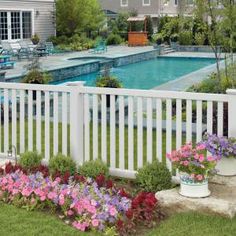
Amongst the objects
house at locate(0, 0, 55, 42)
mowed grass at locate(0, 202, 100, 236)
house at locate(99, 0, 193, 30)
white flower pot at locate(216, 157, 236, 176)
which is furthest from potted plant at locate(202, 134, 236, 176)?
house at locate(99, 0, 193, 30)

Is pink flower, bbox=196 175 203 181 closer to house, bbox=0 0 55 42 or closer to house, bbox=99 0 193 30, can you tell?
house, bbox=0 0 55 42

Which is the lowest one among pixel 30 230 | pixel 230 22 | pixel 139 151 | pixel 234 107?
pixel 30 230

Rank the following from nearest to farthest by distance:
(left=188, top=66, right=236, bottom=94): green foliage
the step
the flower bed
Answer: the flower bed
the step
(left=188, top=66, right=236, bottom=94): green foliage

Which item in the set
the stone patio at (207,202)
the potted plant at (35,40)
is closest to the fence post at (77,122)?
the stone patio at (207,202)

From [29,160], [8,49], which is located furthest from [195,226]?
[8,49]

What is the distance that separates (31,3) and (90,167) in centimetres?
2535

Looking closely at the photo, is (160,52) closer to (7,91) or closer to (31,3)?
(31,3)

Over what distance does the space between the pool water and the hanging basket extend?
11.8 m

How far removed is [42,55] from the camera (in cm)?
2469

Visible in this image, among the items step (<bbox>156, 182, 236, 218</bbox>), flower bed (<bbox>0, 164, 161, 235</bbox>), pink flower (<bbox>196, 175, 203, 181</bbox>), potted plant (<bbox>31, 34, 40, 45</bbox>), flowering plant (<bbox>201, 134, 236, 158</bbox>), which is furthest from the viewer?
potted plant (<bbox>31, 34, 40, 45</bbox>)

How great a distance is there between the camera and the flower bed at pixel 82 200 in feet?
13.8

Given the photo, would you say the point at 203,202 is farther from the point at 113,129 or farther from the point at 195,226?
the point at 113,129

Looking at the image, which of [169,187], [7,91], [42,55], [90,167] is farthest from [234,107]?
[42,55]

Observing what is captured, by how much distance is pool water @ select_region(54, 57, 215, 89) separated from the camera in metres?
18.8
